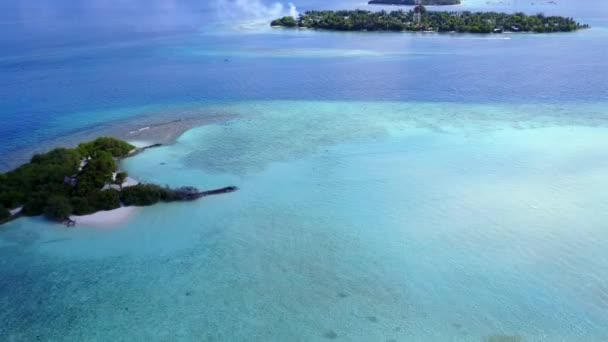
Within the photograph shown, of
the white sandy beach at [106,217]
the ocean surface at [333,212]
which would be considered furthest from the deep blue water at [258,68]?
the white sandy beach at [106,217]

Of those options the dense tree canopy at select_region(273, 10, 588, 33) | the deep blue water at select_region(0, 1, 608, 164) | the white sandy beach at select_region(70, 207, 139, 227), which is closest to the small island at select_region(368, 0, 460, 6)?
the dense tree canopy at select_region(273, 10, 588, 33)

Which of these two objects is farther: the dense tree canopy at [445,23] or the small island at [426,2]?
the small island at [426,2]

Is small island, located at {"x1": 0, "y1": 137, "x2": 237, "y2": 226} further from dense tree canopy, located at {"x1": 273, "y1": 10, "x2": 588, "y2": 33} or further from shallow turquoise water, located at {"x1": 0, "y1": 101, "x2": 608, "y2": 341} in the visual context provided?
dense tree canopy, located at {"x1": 273, "y1": 10, "x2": 588, "y2": 33}

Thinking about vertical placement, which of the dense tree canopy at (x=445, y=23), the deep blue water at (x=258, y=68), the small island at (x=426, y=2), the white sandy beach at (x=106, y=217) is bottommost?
the white sandy beach at (x=106, y=217)

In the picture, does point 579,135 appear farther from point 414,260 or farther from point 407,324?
point 407,324

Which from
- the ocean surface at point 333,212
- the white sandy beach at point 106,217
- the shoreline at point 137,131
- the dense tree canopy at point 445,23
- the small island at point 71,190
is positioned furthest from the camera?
the dense tree canopy at point 445,23

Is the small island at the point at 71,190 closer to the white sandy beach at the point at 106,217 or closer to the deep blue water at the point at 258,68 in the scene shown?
the white sandy beach at the point at 106,217

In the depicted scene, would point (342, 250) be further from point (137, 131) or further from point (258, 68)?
point (258, 68)

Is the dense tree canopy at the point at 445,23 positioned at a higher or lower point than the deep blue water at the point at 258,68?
higher
